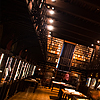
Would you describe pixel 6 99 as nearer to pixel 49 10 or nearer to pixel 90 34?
pixel 49 10

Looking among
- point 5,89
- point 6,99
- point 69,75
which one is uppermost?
point 69,75

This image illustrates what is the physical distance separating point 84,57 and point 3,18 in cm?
1464

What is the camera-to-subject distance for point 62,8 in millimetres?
6082

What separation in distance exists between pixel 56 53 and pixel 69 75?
2.66 meters

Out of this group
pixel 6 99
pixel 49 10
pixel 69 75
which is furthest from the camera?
pixel 69 75

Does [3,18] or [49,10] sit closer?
[3,18]

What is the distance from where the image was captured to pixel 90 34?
8.95 m

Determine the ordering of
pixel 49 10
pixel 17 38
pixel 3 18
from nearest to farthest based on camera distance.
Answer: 1. pixel 3 18
2. pixel 17 38
3. pixel 49 10

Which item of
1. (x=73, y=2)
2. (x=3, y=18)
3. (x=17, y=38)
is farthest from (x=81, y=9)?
(x=3, y=18)

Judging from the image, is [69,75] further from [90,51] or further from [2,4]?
[2,4]

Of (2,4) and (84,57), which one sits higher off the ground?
(84,57)

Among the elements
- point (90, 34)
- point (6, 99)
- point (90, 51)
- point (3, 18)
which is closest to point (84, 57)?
point (90, 51)

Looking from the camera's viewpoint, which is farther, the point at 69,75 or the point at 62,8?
the point at 69,75

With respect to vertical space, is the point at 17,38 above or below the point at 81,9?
below
